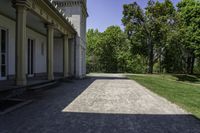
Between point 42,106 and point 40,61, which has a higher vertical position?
point 40,61

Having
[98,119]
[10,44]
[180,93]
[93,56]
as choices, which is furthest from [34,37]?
[93,56]

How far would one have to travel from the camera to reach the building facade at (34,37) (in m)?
8.51

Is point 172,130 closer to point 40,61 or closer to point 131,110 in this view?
point 131,110

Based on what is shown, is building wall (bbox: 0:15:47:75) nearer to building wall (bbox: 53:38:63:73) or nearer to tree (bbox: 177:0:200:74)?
building wall (bbox: 53:38:63:73)

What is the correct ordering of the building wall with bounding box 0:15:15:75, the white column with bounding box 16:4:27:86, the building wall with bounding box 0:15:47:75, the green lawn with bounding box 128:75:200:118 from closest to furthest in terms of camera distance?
the green lawn with bounding box 128:75:200:118 < the white column with bounding box 16:4:27:86 < the building wall with bounding box 0:15:15:75 < the building wall with bounding box 0:15:47:75

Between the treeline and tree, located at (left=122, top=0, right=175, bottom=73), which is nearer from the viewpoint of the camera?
the treeline

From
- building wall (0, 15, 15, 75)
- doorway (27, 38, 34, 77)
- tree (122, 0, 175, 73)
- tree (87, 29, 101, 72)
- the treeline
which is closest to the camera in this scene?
building wall (0, 15, 15, 75)

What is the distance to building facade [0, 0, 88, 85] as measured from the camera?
851cm

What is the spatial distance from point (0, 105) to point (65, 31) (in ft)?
35.0

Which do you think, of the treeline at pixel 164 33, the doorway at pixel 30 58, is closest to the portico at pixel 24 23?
the doorway at pixel 30 58

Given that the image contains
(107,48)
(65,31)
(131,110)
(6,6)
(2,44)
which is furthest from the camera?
(107,48)

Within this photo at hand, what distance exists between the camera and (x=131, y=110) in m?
6.10

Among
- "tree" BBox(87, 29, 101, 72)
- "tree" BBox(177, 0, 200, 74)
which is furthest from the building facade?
"tree" BBox(87, 29, 101, 72)

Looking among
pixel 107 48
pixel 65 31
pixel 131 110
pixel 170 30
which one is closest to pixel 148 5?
pixel 170 30
